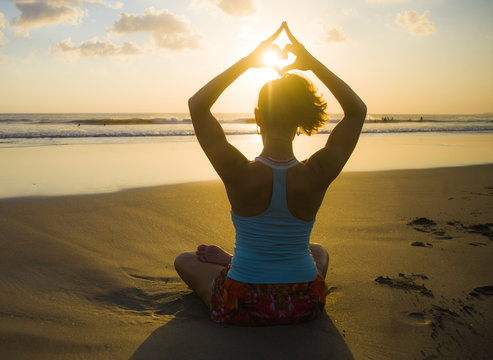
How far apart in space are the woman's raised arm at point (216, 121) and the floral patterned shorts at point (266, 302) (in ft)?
2.23

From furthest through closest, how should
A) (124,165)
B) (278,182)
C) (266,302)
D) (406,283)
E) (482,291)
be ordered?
(124,165), (406,283), (482,291), (266,302), (278,182)

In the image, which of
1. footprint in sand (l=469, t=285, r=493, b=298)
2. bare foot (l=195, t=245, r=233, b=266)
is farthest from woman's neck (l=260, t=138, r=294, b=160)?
footprint in sand (l=469, t=285, r=493, b=298)

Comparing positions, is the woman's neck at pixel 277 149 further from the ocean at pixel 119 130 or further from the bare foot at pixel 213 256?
the ocean at pixel 119 130

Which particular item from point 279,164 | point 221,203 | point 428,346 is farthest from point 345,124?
point 221,203

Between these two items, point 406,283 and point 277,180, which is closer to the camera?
point 277,180

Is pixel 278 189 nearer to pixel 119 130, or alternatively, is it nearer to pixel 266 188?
pixel 266 188

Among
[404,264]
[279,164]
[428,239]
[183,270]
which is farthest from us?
[428,239]

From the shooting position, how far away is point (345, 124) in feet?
7.32

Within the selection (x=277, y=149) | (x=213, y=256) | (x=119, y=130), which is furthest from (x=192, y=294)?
(x=119, y=130)

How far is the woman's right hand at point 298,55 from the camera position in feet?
7.35

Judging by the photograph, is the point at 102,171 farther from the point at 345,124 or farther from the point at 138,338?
the point at 345,124

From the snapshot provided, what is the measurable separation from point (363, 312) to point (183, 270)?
1.37m

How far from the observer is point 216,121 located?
2.12 m

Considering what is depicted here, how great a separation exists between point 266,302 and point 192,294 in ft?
3.20
